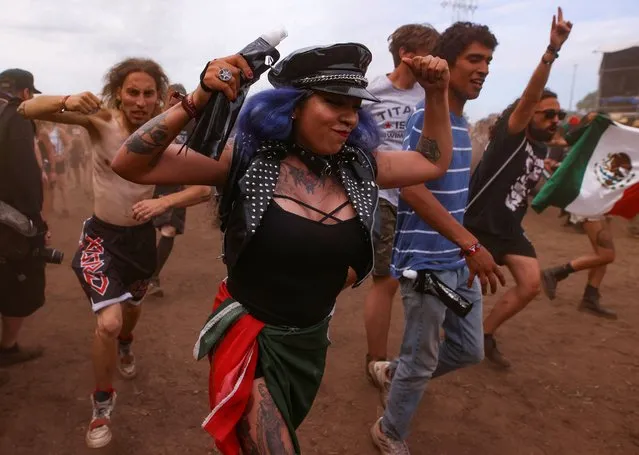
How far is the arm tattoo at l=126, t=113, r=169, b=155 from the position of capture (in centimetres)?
171

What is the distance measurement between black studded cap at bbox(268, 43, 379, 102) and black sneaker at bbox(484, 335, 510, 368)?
3.05 meters

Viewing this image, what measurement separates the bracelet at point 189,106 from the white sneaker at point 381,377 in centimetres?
242

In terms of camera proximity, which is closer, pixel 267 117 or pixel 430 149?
pixel 267 117

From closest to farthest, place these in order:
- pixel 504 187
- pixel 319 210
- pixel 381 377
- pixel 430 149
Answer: pixel 319 210, pixel 430 149, pixel 381 377, pixel 504 187

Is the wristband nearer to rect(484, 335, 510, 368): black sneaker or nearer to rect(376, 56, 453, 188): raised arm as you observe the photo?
rect(376, 56, 453, 188): raised arm

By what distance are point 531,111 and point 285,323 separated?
7.51 feet

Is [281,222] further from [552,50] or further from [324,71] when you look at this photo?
[552,50]

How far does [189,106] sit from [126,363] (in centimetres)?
294

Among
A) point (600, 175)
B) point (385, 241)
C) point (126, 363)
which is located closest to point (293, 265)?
point (385, 241)

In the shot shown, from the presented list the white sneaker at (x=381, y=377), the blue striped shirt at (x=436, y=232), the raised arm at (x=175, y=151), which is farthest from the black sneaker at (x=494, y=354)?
the raised arm at (x=175, y=151)

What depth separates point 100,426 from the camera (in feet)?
10.3

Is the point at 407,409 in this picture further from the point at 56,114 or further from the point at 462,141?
the point at 56,114

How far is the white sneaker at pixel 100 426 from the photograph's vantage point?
10.2 ft

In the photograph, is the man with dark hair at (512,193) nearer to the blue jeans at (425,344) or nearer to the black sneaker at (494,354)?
the black sneaker at (494,354)
